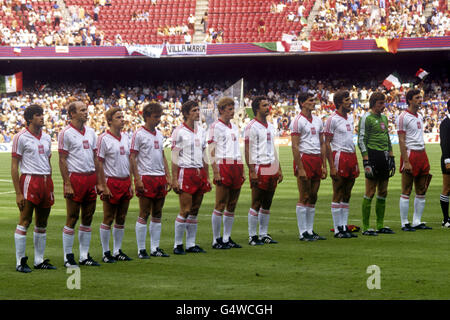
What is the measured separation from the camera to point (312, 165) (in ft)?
37.5

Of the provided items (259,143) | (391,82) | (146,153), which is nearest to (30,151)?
(146,153)

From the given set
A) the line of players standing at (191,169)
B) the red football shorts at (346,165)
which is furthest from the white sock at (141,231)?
the red football shorts at (346,165)

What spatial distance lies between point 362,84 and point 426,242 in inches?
1497

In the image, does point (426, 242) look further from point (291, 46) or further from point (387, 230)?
point (291, 46)

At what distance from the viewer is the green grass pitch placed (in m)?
7.77

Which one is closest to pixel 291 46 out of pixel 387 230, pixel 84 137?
pixel 387 230

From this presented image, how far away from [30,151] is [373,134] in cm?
543

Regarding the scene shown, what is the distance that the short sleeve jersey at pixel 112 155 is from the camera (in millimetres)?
9828

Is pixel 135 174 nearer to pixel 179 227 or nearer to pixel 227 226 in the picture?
pixel 179 227

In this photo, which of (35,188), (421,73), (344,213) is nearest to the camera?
(35,188)

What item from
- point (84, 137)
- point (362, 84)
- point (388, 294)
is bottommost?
point (388, 294)

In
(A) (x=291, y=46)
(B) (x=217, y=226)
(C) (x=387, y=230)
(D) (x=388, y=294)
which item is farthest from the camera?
(A) (x=291, y=46)

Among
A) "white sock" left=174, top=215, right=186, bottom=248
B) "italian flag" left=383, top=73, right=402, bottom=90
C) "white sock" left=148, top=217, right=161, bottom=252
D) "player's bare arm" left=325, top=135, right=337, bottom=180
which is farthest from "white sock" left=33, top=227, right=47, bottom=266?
"italian flag" left=383, top=73, right=402, bottom=90
